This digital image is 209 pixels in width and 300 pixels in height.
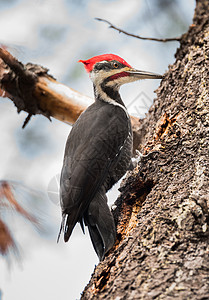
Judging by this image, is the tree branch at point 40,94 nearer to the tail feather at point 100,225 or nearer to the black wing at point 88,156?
the black wing at point 88,156

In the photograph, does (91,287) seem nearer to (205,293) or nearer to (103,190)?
(205,293)

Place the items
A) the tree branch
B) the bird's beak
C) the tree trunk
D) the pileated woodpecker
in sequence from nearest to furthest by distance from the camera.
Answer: the tree trunk, the pileated woodpecker, the bird's beak, the tree branch

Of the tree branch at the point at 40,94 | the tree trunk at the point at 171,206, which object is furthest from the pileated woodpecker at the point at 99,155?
the tree branch at the point at 40,94

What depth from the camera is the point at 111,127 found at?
7.27ft

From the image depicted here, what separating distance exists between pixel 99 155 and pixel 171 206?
0.64 metres

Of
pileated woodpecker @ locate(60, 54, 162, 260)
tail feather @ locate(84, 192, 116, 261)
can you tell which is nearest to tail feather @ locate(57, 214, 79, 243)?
pileated woodpecker @ locate(60, 54, 162, 260)

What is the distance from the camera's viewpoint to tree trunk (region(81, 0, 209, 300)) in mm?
1250

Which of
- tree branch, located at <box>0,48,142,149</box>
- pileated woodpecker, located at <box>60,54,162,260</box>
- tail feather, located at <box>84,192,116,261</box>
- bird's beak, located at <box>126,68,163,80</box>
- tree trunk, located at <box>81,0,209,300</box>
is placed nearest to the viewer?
tree trunk, located at <box>81,0,209,300</box>

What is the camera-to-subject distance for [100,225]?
74.4 inches

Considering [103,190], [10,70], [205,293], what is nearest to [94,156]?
[103,190]

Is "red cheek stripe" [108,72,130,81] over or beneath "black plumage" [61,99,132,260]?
over

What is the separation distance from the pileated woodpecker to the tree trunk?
0.11 m

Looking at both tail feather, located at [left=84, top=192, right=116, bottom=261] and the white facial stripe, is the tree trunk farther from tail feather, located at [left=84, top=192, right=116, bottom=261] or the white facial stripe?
the white facial stripe

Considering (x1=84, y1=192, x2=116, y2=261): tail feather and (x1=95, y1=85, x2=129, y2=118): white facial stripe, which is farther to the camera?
(x1=95, y1=85, x2=129, y2=118): white facial stripe
